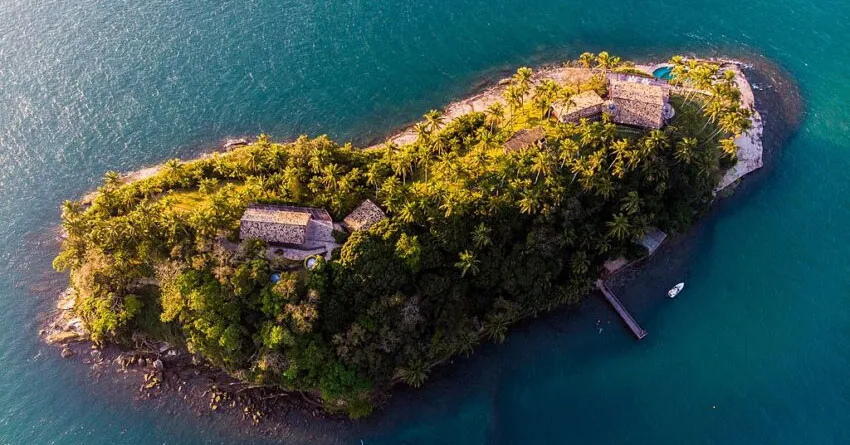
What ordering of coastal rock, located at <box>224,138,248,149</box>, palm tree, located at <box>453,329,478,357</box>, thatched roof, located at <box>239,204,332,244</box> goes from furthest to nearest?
coastal rock, located at <box>224,138,248,149</box> < palm tree, located at <box>453,329,478,357</box> < thatched roof, located at <box>239,204,332,244</box>

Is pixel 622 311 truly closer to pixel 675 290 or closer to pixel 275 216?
pixel 675 290

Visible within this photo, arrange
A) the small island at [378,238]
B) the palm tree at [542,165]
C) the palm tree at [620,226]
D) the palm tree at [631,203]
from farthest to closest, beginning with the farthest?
the palm tree at [631,203] → the palm tree at [620,226] → the palm tree at [542,165] → the small island at [378,238]

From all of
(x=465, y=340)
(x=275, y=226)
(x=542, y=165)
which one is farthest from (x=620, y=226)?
(x=275, y=226)

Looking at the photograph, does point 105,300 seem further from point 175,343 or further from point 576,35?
point 576,35

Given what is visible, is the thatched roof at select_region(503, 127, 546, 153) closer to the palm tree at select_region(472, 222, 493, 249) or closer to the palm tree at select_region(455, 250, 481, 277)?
the palm tree at select_region(472, 222, 493, 249)

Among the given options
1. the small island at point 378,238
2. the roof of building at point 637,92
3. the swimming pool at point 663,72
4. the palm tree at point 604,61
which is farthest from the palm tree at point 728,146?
the swimming pool at point 663,72

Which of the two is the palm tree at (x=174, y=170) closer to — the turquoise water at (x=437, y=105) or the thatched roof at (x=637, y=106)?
the turquoise water at (x=437, y=105)

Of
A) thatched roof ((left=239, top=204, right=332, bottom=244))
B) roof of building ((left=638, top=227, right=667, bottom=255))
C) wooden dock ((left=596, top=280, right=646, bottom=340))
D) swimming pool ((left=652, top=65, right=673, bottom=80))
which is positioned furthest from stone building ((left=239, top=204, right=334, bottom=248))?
swimming pool ((left=652, top=65, right=673, bottom=80))
